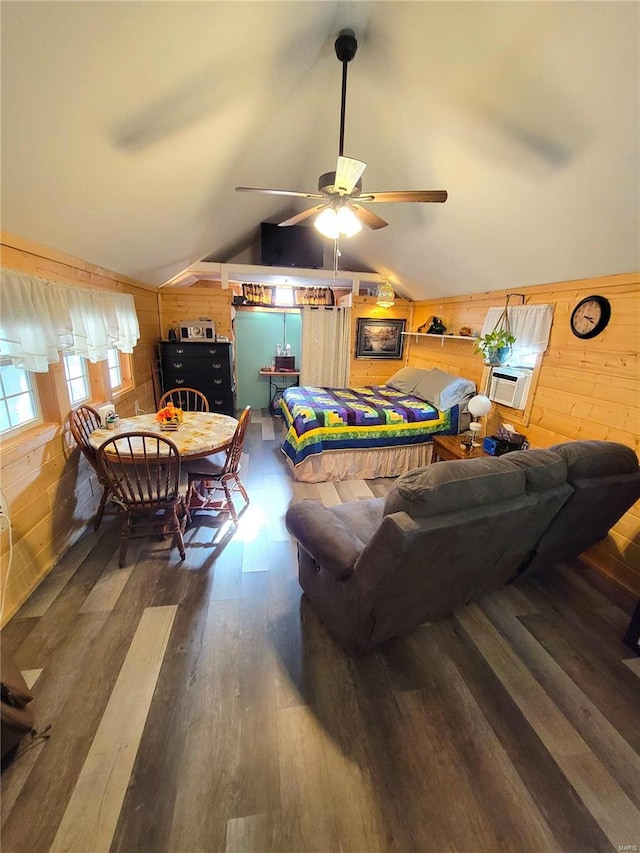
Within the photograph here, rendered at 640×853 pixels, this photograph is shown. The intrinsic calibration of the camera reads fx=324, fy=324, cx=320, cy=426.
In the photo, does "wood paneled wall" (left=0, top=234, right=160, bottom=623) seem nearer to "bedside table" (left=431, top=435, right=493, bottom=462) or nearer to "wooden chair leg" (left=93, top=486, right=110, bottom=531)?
"wooden chair leg" (left=93, top=486, right=110, bottom=531)

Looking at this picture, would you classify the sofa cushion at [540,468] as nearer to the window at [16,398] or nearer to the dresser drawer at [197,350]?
the window at [16,398]

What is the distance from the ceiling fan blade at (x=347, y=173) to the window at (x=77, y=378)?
243 cm

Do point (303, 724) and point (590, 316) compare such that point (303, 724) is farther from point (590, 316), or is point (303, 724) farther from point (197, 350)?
point (197, 350)

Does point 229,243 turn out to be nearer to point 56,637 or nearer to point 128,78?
point 128,78

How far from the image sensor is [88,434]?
2.50 meters

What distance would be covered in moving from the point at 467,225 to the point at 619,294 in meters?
1.29

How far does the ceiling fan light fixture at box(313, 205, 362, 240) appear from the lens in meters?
1.99

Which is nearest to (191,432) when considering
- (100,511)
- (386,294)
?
(100,511)

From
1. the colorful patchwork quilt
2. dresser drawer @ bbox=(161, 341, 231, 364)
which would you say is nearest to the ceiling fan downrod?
the colorful patchwork quilt

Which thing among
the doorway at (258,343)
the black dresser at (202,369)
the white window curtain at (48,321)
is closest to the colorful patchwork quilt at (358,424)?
the black dresser at (202,369)

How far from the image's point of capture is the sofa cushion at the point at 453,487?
123 centimetres

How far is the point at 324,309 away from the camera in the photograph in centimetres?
539

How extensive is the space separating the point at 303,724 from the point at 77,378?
2.99m

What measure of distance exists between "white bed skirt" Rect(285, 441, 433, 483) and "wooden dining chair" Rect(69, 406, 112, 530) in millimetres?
1777
